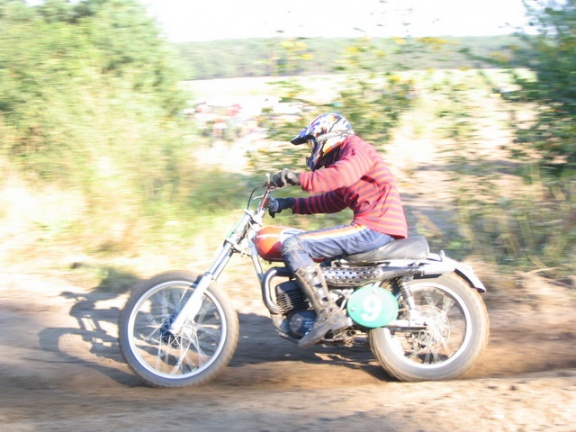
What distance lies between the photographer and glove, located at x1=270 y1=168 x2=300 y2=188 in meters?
4.73

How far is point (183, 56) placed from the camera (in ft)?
42.0

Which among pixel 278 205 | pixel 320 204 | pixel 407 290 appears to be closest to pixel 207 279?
pixel 278 205

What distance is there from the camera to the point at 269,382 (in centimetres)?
511

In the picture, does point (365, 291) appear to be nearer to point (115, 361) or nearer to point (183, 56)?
point (115, 361)

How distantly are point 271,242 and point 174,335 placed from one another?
3.08 feet

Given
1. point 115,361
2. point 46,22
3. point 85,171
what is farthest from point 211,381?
point 46,22

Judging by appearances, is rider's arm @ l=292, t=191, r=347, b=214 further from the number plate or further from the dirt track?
the dirt track

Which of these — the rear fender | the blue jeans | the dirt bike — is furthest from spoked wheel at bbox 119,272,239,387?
the rear fender

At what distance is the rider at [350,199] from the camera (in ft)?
15.8

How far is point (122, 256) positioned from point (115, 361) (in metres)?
2.49

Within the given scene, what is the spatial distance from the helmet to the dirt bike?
0.47 metres

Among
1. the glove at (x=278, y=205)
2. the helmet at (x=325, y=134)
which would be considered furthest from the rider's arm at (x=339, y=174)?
the glove at (x=278, y=205)

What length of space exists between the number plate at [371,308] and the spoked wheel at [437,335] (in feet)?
0.37

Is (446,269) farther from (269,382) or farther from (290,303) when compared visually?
(269,382)
